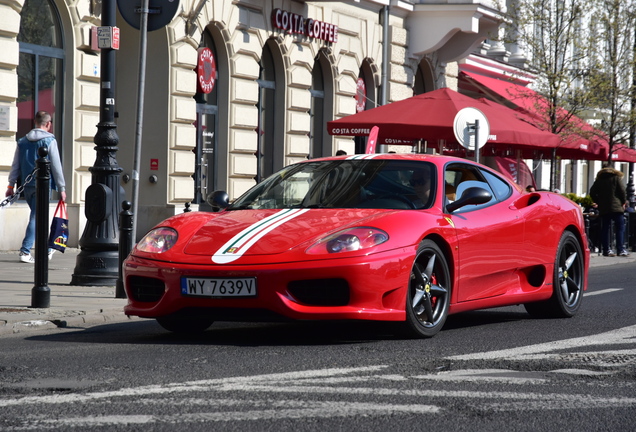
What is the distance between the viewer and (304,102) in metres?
24.4

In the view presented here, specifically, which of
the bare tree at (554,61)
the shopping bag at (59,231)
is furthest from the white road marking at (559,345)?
the bare tree at (554,61)

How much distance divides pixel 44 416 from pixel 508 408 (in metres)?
1.94

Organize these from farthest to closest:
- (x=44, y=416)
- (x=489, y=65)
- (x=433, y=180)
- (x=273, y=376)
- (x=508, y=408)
Answer: (x=489, y=65) < (x=433, y=180) < (x=273, y=376) < (x=508, y=408) < (x=44, y=416)

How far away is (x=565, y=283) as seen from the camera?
9547mm

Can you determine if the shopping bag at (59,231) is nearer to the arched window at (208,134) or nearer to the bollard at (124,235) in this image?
the bollard at (124,235)

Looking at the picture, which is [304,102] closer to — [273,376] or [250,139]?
[250,139]

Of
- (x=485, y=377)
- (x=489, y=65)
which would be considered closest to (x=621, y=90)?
(x=489, y=65)

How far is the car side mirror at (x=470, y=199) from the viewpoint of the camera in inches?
318

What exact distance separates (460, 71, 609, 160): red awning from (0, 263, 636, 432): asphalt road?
13.4 meters

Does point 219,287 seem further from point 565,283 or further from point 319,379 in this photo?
point 565,283

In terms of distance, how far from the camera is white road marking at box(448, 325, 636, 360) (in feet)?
22.0

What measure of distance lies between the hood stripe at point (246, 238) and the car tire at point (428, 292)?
0.87 meters

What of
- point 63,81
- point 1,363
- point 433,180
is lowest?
point 1,363

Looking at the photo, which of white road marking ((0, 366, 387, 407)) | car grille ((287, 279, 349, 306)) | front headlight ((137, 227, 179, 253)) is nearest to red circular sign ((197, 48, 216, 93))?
front headlight ((137, 227, 179, 253))
